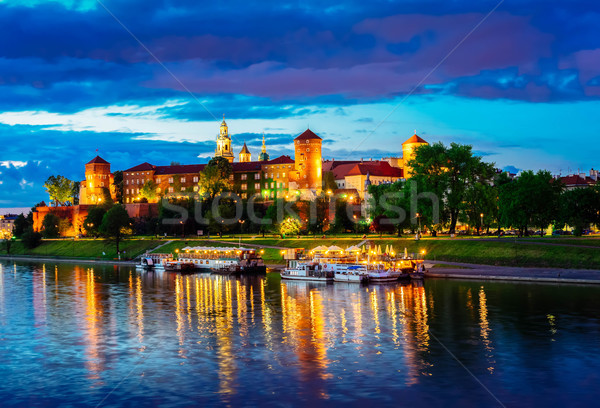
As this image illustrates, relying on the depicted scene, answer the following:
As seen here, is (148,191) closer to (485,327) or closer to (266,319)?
(266,319)

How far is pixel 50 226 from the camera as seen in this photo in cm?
13700

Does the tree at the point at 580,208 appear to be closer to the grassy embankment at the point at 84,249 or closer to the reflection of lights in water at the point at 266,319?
the reflection of lights in water at the point at 266,319

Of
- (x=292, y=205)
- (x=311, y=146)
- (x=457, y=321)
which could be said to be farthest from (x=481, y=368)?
(x=311, y=146)

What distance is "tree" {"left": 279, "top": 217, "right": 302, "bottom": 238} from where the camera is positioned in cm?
9650

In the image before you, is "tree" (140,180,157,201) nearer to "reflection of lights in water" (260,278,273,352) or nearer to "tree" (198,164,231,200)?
"tree" (198,164,231,200)

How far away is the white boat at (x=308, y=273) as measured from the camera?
207 ft

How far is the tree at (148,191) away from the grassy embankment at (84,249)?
38453mm

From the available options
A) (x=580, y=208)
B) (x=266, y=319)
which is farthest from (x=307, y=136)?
(x=266, y=319)

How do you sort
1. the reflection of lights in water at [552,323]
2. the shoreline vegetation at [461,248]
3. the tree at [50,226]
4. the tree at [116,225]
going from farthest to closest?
the tree at [50,226] → the tree at [116,225] → the shoreline vegetation at [461,248] → the reflection of lights in water at [552,323]

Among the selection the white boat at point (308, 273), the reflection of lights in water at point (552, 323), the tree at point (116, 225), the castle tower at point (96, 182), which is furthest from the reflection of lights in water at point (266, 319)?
the castle tower at point (96, 182)

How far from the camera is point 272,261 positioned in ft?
263

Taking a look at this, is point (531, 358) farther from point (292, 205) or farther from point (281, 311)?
point (292, 205)

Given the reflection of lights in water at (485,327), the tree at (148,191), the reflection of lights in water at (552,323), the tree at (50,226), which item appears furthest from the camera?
the tree at (148,191)

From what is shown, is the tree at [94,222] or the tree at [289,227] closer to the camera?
the tree at [289,227]
